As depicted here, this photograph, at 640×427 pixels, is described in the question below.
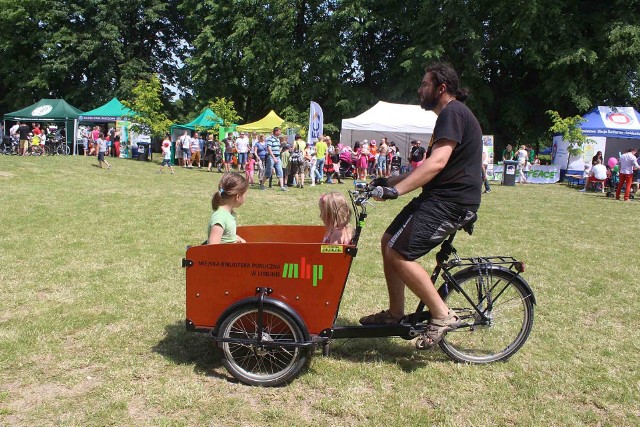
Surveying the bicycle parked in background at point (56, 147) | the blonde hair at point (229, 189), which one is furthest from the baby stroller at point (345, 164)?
the blonde hair at point (229, 189)

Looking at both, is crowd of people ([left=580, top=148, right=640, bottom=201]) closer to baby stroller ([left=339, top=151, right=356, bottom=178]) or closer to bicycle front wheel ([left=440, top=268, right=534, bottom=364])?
baby stroller ([left=339, top=151, right=356, bottom=178])

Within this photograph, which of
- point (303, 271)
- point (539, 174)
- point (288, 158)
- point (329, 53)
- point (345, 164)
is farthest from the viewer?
point (329, 53)

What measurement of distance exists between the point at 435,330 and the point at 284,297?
41.0 inches

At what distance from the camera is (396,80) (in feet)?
108

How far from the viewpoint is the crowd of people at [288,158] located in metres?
15.6

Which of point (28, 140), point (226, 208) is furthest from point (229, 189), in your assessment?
point (28, 140)

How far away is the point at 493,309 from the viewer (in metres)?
3.79

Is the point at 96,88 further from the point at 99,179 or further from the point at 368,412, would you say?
the point at 368,412

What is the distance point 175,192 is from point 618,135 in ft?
65.2

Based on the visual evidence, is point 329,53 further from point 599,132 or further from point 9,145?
point 9,145

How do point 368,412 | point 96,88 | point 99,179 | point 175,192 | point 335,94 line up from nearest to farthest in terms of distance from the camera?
point 368,412, point 175,192, point 99,179, point 335,94, point 96,88

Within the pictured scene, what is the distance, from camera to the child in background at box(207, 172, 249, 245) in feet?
12.1

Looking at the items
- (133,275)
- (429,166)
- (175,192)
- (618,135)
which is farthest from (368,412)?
(618,135)

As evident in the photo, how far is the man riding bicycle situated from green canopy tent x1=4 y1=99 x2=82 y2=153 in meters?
30.4
